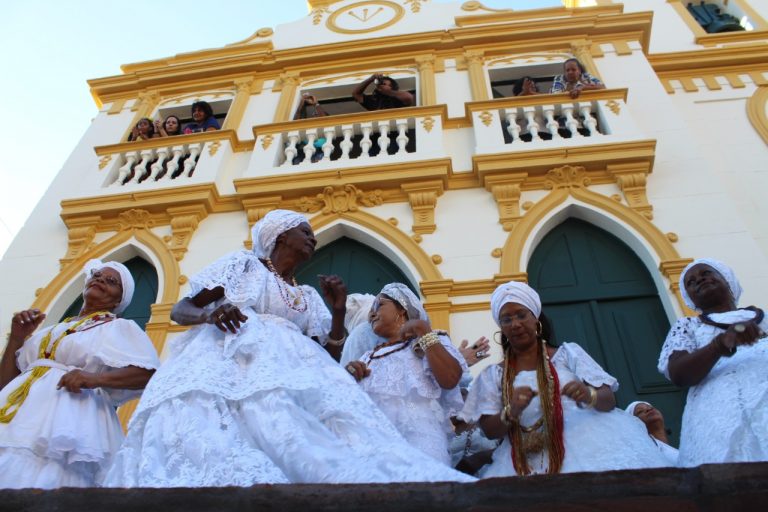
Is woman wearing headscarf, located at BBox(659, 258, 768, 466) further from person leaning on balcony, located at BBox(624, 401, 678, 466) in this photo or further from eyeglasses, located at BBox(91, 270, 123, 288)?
eyeglasses, located at BBox(91, 270, 123, 288)

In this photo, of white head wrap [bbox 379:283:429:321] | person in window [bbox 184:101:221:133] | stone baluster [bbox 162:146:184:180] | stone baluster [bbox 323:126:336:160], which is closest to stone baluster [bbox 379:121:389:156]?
stone baluster [bbox 323:126:336:160]

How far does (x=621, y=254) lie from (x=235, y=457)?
5.15 meters

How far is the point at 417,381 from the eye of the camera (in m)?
2.96

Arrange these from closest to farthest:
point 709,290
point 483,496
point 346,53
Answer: point 483,496, point 709,290, point 346,53

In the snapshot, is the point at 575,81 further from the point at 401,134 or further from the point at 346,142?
the point at 346,142

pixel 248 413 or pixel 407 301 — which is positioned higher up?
pixel 407 301

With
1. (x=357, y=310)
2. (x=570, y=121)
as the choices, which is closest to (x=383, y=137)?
(x=570, y=121)

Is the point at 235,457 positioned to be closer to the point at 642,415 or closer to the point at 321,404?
the point at 321,404

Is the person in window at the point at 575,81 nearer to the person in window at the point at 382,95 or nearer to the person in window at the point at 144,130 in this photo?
the person in window at the point at 382,95

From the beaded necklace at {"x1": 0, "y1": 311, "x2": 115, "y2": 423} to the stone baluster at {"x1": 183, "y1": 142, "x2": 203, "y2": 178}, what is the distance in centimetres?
452

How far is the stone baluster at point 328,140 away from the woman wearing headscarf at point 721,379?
506 cm

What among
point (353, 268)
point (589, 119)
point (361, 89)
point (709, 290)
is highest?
point (361, 89)

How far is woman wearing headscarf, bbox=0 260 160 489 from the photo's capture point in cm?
272

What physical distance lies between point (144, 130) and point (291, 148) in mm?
2371
